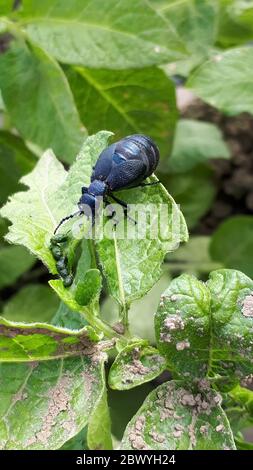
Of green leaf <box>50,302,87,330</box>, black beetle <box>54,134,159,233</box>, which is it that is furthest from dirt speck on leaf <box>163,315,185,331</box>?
black beetle <box>54,134,159,233</box>

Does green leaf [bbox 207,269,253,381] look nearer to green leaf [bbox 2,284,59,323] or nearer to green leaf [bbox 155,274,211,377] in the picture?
green leaf [bbox 155,274,211,377]

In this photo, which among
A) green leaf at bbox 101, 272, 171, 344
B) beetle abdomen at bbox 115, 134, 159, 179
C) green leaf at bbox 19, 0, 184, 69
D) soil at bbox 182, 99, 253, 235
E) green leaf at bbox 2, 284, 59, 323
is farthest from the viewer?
soil at bbox 182, 99, 253, 235

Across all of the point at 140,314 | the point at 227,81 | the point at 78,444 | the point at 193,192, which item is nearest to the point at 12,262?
the point at 140,314

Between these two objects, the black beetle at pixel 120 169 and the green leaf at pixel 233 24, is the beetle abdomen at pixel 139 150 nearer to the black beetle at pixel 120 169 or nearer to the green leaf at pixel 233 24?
the black beetle at pixel 120 169

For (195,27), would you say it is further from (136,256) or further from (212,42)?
(136,256)

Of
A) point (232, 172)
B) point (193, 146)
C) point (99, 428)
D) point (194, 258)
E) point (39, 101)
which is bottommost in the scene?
point (194, 258)

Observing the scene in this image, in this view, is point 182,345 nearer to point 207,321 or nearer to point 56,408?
point 207,321
